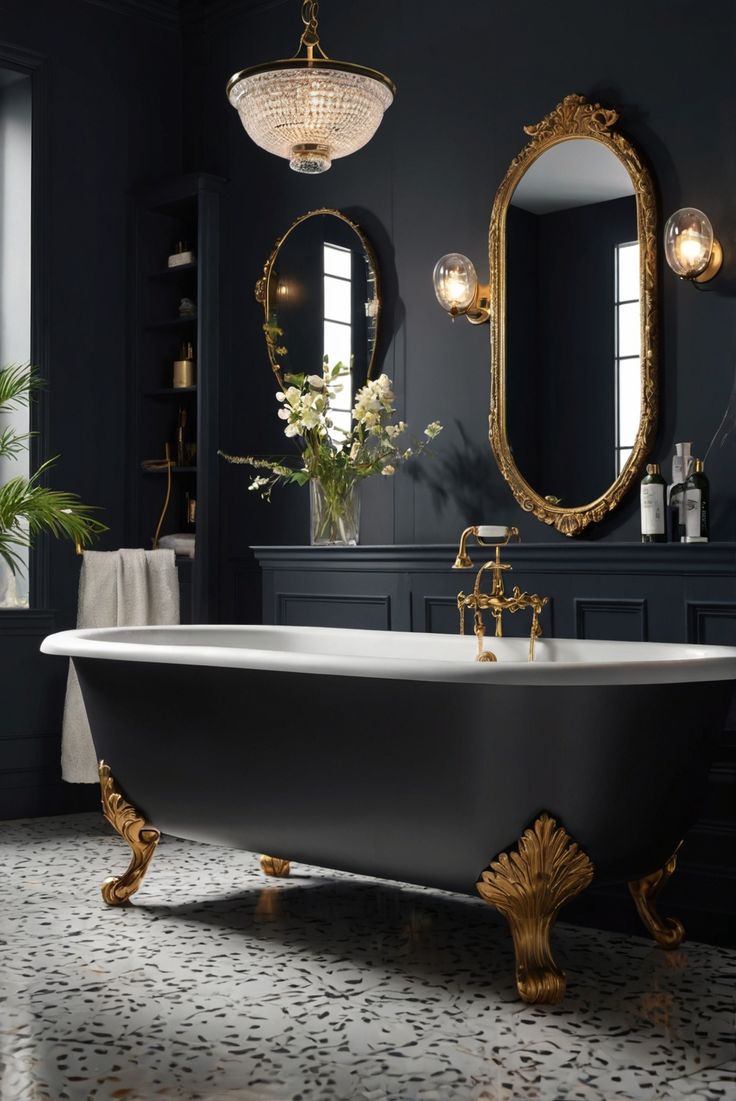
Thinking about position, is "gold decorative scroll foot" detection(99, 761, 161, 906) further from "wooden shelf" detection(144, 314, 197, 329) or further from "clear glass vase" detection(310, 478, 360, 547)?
"wooden shelf" detection(144, 314, 197, 329)

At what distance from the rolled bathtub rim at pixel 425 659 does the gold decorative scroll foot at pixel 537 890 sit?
0.32 metres

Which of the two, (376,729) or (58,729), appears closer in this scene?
(376,729)

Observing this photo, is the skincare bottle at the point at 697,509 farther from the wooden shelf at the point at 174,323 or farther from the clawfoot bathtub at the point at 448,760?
the wooden shelf at the point at 174,323

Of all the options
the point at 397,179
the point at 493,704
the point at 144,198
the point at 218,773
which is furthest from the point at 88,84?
the point at 493,704

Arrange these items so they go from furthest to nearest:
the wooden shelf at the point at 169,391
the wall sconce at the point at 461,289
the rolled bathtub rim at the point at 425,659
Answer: the wooden shelf at the point at 169,391
the wall sconce at the point at 461,289
the rolled bathtub rim at the point at 425,659

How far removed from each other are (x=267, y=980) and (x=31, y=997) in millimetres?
482

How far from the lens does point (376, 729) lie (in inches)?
109

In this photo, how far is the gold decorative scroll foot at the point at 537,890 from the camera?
259 cm

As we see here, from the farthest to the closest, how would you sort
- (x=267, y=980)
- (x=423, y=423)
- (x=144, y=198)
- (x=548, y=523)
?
1. (x=144, y=198)
2. (x=423, y=423)
3. (x=548, y=523)
4. (x=267, y=980)

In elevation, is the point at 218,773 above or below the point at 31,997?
above

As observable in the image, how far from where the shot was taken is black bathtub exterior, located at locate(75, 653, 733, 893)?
8.43 feet

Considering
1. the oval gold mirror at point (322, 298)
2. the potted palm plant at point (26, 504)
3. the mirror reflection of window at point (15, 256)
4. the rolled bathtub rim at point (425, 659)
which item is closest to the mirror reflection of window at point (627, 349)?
the rolled bathtub rim at point (425, 659)

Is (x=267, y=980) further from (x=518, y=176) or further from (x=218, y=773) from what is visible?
(x=518, y=176)

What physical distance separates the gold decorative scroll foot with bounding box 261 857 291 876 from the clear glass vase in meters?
1.12
